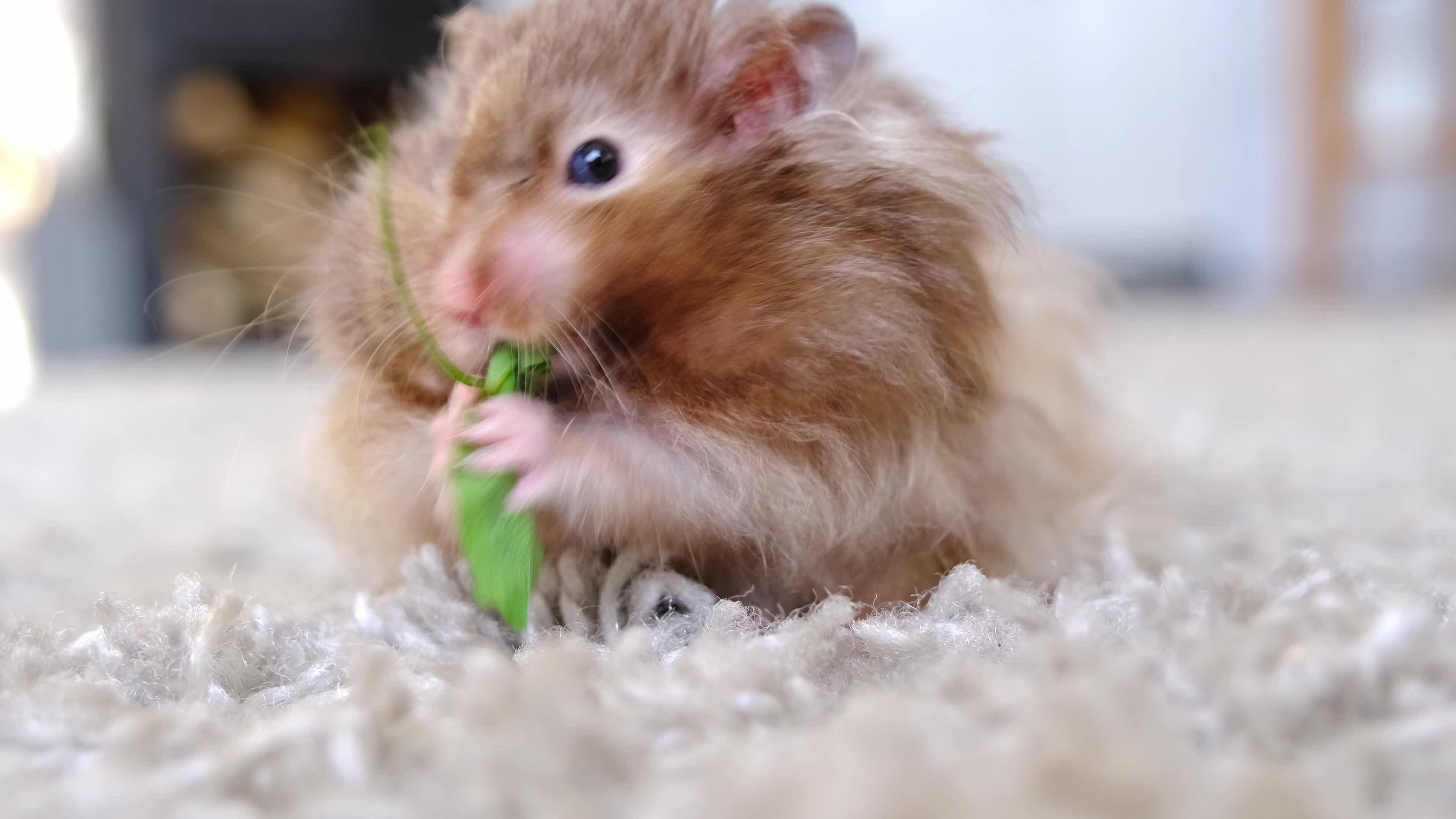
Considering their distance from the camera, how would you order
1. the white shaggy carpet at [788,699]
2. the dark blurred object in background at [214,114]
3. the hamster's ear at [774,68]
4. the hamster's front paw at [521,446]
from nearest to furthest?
the white shaggy carpet at [788,699] < the hamster's front paw at [521,446] < the hamster's ear at [774,68] < the dark blurred object in background at [214,114]

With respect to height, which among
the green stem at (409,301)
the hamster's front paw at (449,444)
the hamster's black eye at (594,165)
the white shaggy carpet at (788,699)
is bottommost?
the white shaggy carpet at (788,699)

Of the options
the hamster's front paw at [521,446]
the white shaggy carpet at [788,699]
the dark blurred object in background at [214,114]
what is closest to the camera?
the white shaggy carpet at [788,699]

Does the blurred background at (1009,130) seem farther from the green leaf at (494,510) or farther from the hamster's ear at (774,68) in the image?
the green leaf at (494,510)

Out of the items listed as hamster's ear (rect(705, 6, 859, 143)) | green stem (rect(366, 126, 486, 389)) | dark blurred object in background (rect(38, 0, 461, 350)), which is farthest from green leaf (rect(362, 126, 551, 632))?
dark blurred object in background (rect(38, 0, 461, 350))

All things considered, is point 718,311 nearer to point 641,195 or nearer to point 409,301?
point 641,195

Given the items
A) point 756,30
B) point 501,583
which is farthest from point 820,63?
point 501,583

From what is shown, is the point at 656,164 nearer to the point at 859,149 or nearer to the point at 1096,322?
the point at 859,149

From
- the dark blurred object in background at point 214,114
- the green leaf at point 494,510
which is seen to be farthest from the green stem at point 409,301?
the dark blurred object in background at point 214,114

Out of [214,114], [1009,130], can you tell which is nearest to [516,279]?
[1009,130]
